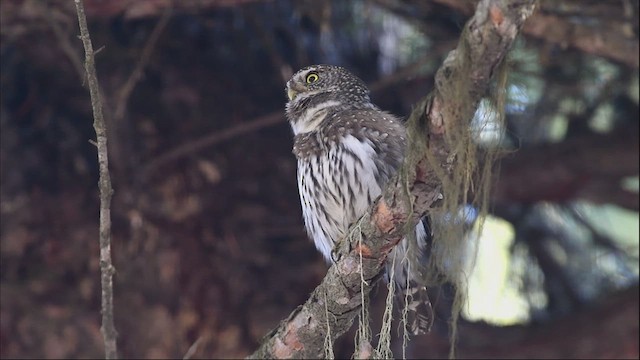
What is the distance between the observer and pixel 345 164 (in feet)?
14.1

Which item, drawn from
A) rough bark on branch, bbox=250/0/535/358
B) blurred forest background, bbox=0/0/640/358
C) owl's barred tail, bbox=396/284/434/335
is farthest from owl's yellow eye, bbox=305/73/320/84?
rough bark on branch, bbox=250/0/535/358

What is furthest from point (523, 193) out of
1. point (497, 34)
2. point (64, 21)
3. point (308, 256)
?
point (497, 34)

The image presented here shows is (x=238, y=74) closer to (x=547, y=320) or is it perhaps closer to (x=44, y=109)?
(x=44, y=109)

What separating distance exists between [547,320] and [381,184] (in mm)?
1645

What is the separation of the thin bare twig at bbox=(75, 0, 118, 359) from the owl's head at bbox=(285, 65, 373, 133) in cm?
106

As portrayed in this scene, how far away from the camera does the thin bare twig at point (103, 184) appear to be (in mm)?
3475

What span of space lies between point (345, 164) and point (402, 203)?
3.36 ft

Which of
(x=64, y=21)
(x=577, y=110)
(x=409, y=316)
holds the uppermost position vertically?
(x=64, y=21)

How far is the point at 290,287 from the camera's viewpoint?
5.55m

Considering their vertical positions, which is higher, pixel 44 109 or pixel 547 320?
pixel 44 109

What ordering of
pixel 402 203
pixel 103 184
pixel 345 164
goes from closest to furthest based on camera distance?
pixel 402 203
pixel 103 184
pixel 345 164

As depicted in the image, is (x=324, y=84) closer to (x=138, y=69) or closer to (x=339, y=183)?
(x=339, y=183)

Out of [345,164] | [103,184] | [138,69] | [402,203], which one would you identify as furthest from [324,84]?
[402,203]

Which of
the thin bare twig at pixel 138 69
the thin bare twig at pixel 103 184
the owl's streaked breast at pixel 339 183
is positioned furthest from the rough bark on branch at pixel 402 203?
the thin bare twig at pixel 138 69
